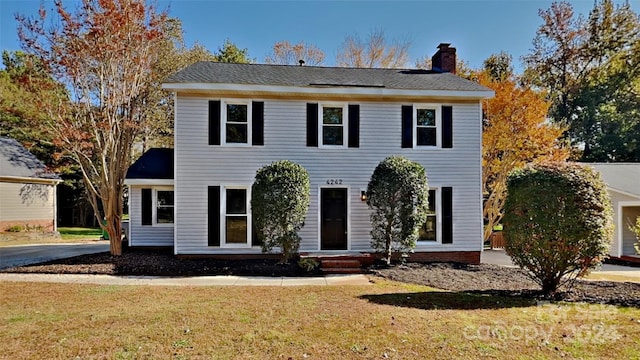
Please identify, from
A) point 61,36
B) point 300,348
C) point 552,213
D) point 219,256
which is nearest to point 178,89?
point 61,36

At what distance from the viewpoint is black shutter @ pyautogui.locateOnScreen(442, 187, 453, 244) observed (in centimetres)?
1162

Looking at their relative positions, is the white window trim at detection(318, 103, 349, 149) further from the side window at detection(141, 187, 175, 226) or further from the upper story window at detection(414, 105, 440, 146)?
the side window at detection(141, 187, 175, 226)

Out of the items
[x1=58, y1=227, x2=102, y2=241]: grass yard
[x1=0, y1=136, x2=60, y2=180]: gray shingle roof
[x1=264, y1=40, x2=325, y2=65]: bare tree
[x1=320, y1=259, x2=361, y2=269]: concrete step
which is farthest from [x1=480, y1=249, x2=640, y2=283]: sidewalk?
[x1=0, y1=136, x2=60, y2=180]: gray shingle roof

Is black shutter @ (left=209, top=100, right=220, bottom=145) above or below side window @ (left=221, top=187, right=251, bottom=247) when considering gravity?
above

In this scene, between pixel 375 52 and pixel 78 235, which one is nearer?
pixel 78 235

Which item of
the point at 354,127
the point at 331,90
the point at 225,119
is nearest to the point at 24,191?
the point at 225,119

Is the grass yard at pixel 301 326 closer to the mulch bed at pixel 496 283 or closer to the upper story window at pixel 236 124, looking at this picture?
the mulch bed at pixel 496 283

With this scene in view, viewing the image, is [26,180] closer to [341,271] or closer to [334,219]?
[334,219]

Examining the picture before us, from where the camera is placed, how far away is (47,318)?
17.8 ft

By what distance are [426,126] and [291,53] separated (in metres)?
16.3

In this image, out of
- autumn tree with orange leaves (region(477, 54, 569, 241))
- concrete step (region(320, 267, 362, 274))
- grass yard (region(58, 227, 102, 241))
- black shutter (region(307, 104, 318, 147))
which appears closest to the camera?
concrete step (region(320, 267, 362, 274))

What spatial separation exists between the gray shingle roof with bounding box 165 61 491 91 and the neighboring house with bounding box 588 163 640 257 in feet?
25.9

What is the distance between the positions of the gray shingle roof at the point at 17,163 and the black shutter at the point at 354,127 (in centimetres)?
1716

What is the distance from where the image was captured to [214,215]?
11000 millimetres
